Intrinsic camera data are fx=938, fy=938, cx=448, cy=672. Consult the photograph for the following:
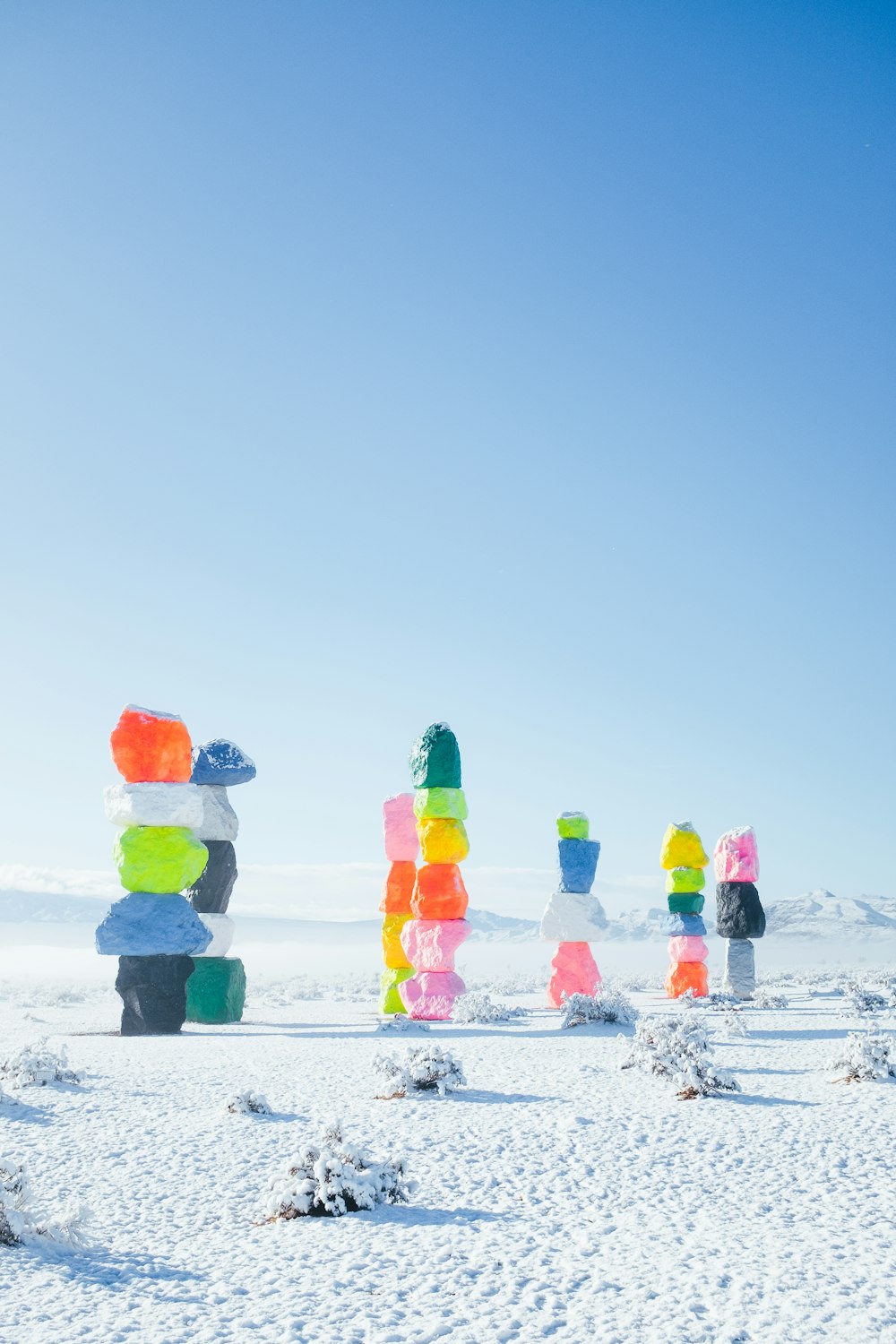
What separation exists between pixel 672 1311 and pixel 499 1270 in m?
0.72

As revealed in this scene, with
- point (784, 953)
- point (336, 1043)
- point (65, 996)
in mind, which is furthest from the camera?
point (784, 953)

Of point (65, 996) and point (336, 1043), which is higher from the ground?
point (336, 1043)

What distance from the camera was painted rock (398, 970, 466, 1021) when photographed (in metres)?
13.1

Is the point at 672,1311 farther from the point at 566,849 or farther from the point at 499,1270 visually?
the point at 566,849

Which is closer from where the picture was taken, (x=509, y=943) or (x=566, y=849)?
(x=566, y=849)

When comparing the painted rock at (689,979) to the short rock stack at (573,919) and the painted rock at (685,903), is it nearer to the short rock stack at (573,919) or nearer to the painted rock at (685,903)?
the painted rock at (685,903)

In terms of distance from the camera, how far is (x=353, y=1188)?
4.44m

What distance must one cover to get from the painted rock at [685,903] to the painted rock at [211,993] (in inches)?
353

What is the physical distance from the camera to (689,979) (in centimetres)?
1791

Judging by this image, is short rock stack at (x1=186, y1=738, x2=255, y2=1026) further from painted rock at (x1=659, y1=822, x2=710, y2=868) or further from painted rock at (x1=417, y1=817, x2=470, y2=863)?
painted rock at (x1=659, y1=822, x2=710, y2=868)

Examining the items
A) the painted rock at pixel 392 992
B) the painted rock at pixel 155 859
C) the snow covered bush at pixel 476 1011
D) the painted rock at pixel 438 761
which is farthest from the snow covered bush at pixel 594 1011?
the painted rock at pixel 155 859

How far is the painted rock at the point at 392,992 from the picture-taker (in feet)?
50.0

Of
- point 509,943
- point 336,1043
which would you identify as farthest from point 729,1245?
point 509,943

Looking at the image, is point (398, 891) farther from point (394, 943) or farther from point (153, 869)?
point (153, 869)
